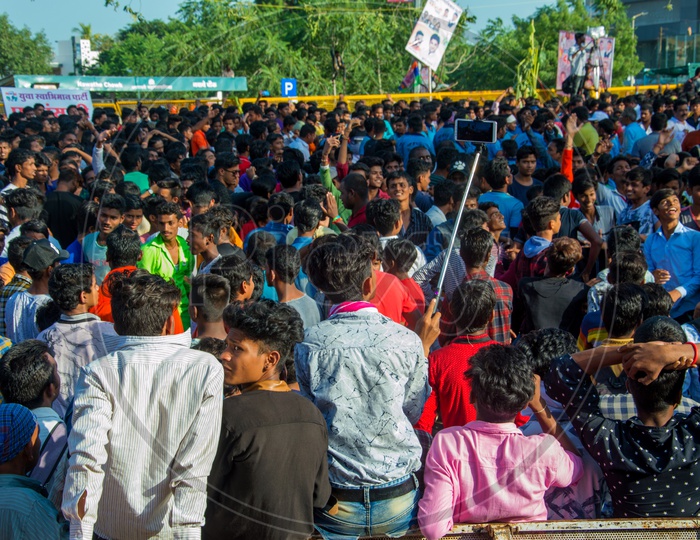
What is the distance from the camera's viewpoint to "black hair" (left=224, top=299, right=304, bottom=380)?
2.82m

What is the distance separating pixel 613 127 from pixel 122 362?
11.3 m

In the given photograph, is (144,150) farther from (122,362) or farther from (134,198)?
(122,362)

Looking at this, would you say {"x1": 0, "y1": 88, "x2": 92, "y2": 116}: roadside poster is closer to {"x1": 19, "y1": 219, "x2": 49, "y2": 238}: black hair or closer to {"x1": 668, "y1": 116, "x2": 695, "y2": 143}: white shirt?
{"x1": 19, "y1": 219, "x2": 49, "y2": 238}: black hair

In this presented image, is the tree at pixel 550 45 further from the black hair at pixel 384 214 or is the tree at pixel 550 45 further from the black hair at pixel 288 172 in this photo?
the black hair at pixel 384 214

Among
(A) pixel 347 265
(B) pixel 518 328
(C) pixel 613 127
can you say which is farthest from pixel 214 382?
(C) pixel 613 127

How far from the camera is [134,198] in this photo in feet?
21.2

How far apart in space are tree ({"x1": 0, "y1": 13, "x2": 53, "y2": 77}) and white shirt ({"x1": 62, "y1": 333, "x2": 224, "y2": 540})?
51449 mm

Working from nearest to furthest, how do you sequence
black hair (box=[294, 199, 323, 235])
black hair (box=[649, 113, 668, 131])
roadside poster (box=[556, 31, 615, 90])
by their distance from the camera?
black hair (box=[294, 199, 323, 235])
black hair (box=[649, 113, 668, 131])
roadside poster (box=[556, 31, 615, 90])

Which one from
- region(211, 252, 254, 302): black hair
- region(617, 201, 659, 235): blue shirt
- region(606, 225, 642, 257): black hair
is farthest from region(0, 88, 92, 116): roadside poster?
region(606, 225, 642, 257): black hair

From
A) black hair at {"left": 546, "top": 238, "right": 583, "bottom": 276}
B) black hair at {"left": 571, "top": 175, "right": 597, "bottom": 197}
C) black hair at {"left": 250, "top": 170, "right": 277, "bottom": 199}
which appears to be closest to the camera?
black hair at {"left": 546, "top": 238, "right": 583, "bottom": 276}

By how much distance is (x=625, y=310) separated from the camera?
12.1 ft

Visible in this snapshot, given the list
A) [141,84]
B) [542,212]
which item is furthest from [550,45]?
[542,212]

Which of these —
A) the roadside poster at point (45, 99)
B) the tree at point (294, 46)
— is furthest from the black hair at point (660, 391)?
the tree at point (294, 46)

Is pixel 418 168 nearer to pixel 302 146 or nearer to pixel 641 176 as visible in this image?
pixel 641 176
